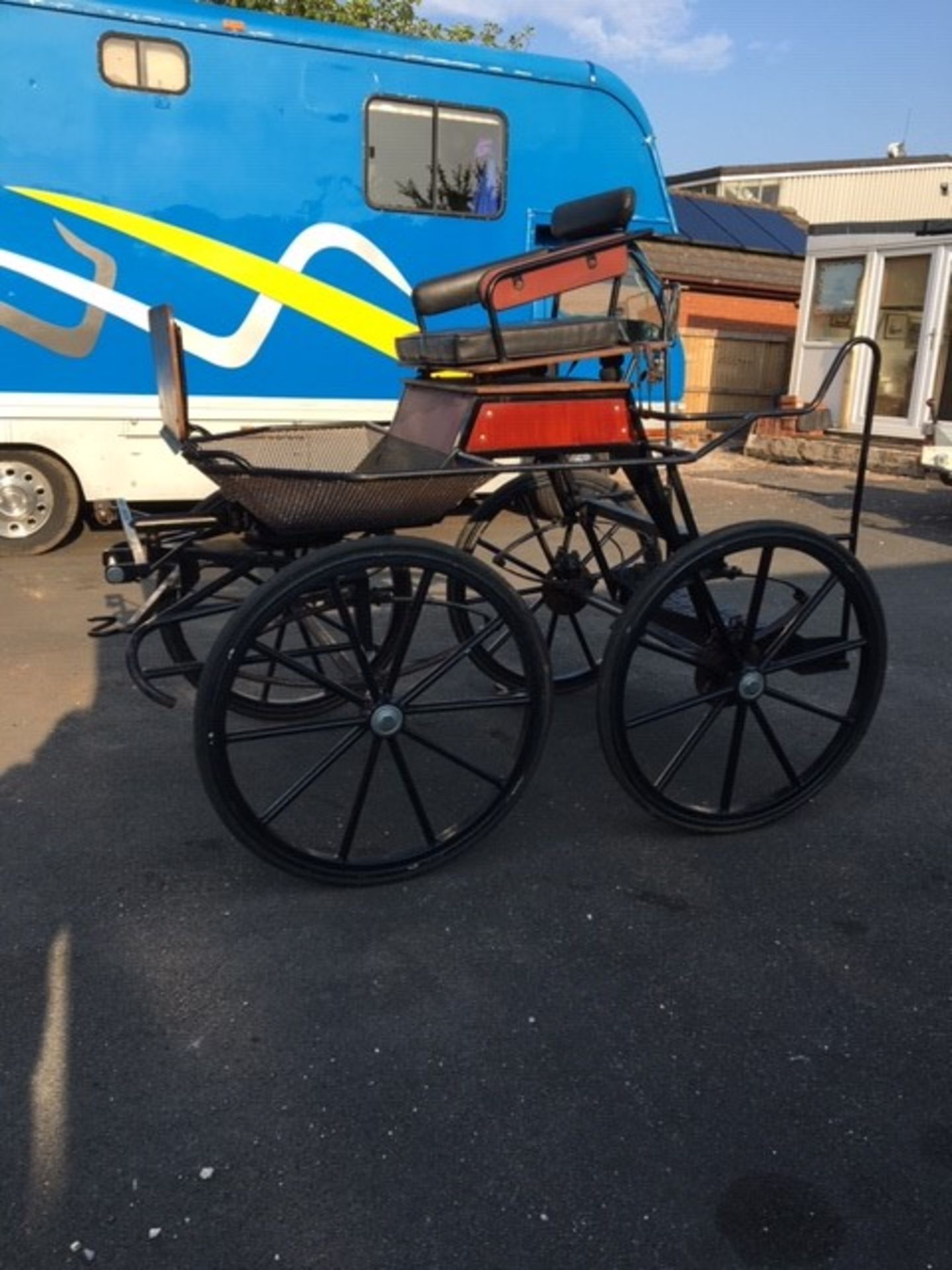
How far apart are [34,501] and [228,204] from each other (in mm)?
2309

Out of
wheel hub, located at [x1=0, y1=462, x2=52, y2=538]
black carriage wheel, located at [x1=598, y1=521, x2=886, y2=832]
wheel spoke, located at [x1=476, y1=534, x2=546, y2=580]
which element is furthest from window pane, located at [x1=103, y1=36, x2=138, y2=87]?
black carriage wheel, located at [x1=598, y1=521, x2=886, y2=832]

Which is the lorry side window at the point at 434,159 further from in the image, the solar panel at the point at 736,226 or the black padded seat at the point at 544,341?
the solar panel at the point at 736,226

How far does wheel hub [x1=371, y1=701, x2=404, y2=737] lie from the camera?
111 inches

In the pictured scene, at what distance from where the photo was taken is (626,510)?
11.7ft

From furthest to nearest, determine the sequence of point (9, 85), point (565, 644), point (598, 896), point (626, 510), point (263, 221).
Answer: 1. point (263, 221)
2. point (9, 85)
3. point (565, 644)
4. point (626, 510)
5. point (598, 896)

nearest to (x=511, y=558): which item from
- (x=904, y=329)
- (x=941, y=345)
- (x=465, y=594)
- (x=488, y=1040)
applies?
(x=465, y=594)

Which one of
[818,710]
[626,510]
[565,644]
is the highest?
[626,510]

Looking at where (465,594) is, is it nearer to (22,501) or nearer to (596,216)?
(596,216)

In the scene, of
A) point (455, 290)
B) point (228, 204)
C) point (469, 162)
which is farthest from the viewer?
point (469, 162)

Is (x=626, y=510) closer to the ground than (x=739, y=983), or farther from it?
farther from it

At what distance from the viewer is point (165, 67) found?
631 centimetres

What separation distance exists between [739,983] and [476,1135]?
2.68ft

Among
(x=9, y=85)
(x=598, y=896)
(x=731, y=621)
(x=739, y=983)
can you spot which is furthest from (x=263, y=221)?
(x=739, y=983)

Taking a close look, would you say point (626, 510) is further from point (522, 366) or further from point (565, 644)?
point (565, 644)
